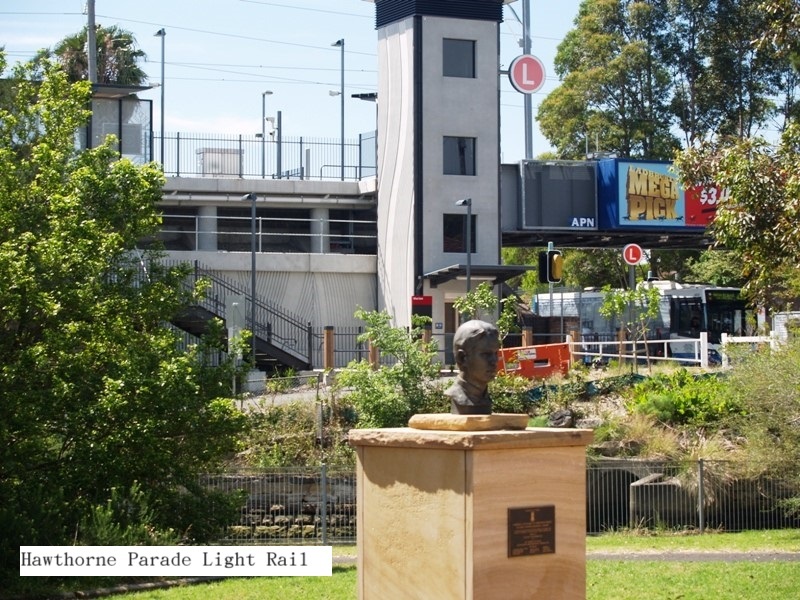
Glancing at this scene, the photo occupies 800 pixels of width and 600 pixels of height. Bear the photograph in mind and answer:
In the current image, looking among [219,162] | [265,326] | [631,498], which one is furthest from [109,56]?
[631,498]

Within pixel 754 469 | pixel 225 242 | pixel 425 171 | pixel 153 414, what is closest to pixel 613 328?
pixel 425 171

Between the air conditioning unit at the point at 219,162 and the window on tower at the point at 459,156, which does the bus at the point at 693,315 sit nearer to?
the window on tower at the point at 459,156

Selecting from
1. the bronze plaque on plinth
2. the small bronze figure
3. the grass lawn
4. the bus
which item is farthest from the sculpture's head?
the bus

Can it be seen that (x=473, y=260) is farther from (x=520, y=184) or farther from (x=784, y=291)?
(x=784, y=291)

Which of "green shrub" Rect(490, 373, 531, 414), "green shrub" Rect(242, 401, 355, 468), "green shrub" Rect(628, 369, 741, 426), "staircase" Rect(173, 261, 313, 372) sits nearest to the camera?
"green shrub" Rect(242, 401, 355, 468)

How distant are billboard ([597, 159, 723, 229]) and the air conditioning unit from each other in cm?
1374

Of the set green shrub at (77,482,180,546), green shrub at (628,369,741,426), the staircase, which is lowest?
green shrub at (77,482,180,546)

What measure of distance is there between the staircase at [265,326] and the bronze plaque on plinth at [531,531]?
90.1ft

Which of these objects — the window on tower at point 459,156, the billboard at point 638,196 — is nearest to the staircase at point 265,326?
the window on tower at point 459,156

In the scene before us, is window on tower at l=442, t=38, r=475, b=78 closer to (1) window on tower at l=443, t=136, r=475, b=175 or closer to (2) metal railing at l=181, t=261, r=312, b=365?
(1) window on tower at l=443, t=136, r=475, b=175

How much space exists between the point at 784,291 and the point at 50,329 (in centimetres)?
1276

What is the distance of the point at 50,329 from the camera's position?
61.2 ft

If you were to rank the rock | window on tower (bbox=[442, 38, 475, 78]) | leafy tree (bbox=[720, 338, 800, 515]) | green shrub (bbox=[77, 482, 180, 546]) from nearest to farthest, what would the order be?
green shrub (bbox=[77, 482, 180, 546]) < leafy tree (bbox=[720, 338, 800, 515]) < the rock < window on tower (bbox=[442, 38, 475, 78])

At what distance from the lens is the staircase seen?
38.9 meters
